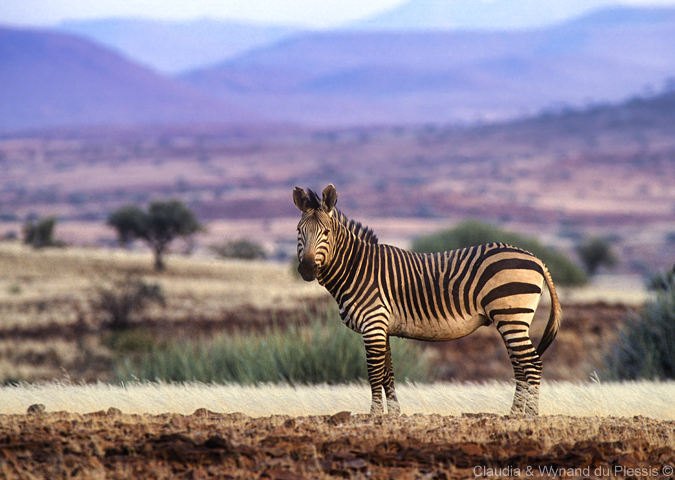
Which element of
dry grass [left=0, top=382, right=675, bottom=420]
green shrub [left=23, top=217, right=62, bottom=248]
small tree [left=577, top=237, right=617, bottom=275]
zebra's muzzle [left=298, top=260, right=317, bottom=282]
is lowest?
small tree [left=577, top=237, right=617, bottom=275]

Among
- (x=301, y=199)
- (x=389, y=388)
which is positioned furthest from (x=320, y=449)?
(x=301, y=199)

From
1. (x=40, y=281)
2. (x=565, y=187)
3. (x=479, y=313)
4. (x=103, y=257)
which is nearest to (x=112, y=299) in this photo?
(x=40, y=281)

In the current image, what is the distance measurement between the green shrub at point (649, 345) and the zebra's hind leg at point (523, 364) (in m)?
6.28

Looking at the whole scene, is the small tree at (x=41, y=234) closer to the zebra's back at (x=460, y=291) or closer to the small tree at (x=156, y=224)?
the small tree at (x=156, y=224)

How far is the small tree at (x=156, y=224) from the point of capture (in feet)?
149

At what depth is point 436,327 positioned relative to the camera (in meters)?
7.03

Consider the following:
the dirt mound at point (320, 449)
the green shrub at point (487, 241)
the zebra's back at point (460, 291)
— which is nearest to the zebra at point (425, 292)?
the zebra's back at point (460, 291)

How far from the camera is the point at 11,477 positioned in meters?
4.82

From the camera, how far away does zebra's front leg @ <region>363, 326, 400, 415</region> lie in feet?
22.5

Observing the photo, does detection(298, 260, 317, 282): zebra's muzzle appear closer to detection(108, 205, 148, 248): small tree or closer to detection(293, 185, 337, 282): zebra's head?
detection(293, 185, 337, 282): zebra's head

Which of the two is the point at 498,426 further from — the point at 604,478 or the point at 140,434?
the point at 140,434

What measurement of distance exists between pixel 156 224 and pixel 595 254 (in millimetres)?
29372

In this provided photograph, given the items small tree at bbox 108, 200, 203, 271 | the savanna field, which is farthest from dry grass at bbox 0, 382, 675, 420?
small tree at bbox 108, 200, 203, 271

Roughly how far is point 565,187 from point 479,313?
111523 mm
